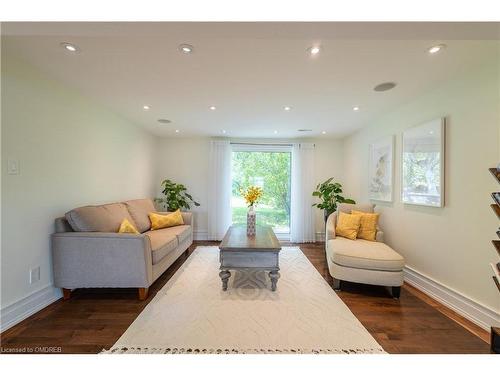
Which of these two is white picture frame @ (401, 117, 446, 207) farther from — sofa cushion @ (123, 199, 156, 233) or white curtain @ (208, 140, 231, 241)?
sofa cushion @ (123, 199, 156, 233)

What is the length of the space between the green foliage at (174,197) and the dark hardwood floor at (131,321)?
2086 millimetres

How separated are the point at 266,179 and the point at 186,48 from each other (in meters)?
3.46

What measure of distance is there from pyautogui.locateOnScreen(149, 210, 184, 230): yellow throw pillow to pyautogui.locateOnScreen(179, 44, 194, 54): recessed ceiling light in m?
2.57

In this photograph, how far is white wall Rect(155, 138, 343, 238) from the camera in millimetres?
4785

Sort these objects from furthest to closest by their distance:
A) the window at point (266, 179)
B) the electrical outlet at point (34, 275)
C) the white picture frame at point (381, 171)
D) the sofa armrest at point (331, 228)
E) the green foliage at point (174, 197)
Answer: the window at point (266, 179)
the green foliage at point (174, 197)
the white picture frame at point (381, 171)
the sofa armrest at point (331, 228)
the electrical outlet at point (34, 275)

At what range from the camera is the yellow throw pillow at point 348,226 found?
115 inches

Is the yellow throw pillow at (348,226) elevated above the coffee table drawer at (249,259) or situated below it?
above

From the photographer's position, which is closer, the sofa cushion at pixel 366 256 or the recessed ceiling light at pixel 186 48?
the recessed ceiling light at pixel 186 48

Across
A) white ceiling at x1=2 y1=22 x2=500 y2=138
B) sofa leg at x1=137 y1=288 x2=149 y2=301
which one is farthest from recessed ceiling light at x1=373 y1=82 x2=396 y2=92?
sofa leg at x1=137 y1=288 x2=149 y2=301

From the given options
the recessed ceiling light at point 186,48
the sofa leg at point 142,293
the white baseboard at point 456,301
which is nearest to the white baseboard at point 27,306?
the sofa leg at point 142,293

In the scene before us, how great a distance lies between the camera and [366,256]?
2320 millimetres

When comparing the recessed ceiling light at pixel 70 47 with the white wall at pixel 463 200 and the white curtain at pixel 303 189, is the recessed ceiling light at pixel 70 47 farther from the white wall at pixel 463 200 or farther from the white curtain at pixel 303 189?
the white curtain at pixel 303 189
